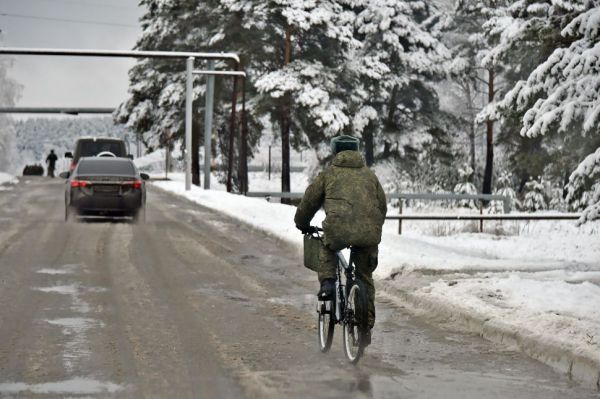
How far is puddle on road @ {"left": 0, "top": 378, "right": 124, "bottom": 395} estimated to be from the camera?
682 cm

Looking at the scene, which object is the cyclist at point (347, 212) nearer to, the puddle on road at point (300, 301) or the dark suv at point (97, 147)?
the puddle on road at point (300, 301)

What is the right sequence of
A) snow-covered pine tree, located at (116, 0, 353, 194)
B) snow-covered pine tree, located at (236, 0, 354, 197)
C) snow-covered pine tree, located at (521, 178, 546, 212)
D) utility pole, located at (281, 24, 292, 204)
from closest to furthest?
snow-covered pine tree, located at (521, 178, 546, 212) → snow-covered pine tree, located at (236, 0, 354, 197) → snow-covered pine tree, located at (116, 0, 353, 194) → utility pole, located at (281, 24, 292, 204)

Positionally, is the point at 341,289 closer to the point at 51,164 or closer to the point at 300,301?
the point at 300,301

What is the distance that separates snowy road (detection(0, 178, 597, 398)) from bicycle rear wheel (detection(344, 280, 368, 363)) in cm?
15

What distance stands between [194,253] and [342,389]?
10.1 m

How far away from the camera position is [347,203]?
7801 millimetres

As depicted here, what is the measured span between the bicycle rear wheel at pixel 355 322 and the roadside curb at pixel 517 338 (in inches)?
63.9

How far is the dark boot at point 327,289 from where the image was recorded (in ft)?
26.1

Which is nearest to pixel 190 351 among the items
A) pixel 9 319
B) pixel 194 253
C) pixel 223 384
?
pixel 223 384

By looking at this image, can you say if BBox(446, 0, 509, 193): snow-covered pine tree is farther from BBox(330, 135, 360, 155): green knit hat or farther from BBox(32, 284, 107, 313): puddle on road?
BBox(330, 135, 360, 155): green knit hat

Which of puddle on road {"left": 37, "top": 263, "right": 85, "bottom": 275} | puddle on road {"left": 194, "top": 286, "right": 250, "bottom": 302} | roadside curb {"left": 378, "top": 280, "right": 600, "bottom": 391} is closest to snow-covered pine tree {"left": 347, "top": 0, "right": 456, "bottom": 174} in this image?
puddle on road {"left": 37, "top": 263, "right": 85, "bottom": 275}

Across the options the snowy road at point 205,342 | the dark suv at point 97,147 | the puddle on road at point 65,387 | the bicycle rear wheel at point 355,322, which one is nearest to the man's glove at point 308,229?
the bicycle rear wheel at point 355,322

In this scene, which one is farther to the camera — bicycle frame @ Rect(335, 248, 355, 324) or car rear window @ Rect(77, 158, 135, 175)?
car rear window @ Rect(77, 158, 135, 175)

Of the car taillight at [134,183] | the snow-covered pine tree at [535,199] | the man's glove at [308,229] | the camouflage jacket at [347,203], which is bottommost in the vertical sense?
the snow-covered pine tree at [535,199]
